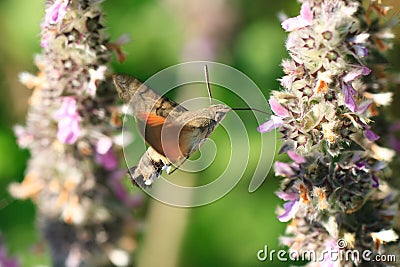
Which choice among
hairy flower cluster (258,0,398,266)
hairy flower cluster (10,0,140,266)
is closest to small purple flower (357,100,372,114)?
hairy flower cluster (258,0,398,266)

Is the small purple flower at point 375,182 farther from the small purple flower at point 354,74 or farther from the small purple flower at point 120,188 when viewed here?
the small purple flower at point 120,188

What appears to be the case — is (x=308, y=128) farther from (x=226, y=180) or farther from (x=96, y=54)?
(x=226, y=180)

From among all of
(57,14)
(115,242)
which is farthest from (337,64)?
(115,242)

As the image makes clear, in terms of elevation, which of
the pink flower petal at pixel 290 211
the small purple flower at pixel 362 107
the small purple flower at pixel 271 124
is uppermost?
the small purple flower at pixel 362 107

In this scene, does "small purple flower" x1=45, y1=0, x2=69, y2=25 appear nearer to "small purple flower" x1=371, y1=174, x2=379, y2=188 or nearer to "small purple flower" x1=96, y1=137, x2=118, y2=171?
"small purple flower" x1=96, y1=137, x2=118, y2=171

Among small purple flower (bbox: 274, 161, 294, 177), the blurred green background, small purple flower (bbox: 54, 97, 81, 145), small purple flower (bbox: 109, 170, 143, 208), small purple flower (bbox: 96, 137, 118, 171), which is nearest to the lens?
small purple flower (bbox: 274, 161, 294, 177)

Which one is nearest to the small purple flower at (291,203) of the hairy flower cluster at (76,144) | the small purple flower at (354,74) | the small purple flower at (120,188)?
the small purple flower at (354,74)

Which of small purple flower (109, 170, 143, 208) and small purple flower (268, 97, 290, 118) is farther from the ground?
small purple flower (109, 170, 143, 208)

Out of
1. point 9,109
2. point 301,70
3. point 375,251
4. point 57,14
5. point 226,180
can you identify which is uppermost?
point 9,109
